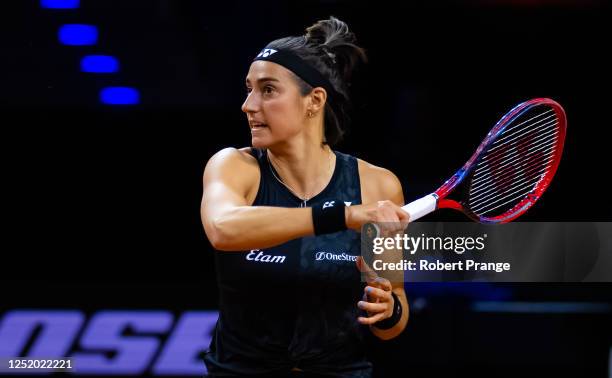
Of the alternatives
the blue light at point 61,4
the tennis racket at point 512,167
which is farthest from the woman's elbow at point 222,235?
the blue light at point 61,4

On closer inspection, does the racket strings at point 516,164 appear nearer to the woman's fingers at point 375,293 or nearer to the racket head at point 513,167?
the racket head at point 513,167

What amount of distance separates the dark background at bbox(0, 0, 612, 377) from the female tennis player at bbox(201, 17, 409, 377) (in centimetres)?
139

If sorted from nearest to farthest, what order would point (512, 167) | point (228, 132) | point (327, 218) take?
point (327, 218)
point (512, 167)
point (228, 132)

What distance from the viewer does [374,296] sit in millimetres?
3000

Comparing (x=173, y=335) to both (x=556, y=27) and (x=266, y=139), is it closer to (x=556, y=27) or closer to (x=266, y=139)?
(x=266, y=139)

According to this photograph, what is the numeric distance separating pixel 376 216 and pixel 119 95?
2321 millimetres

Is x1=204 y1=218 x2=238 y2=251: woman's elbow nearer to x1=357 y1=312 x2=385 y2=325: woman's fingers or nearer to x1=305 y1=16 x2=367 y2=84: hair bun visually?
x1=357 y1=312 x2=385 y2=325: woman's fingers

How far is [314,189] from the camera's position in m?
3.22

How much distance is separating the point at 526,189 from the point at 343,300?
0.88 meters

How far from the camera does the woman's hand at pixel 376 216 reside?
271 centimetres

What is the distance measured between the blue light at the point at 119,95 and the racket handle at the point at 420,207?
6.80 ft

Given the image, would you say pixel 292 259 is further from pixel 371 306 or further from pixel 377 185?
pixel 377 185

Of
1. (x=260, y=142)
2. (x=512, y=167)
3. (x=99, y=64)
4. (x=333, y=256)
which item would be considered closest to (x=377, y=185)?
(x=333, y=256)

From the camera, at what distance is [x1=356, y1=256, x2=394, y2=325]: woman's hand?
2.98m
